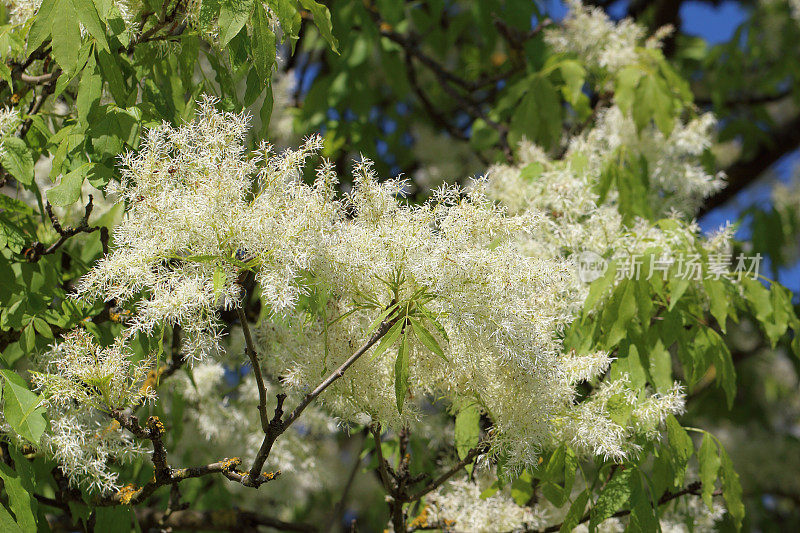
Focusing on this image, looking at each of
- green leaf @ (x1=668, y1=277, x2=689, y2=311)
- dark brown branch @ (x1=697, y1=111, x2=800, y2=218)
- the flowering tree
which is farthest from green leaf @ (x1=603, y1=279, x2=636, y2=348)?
dark brown branch @ (x1=697, y1=111, x2=800, y2=218)

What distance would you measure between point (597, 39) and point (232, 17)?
2.52m

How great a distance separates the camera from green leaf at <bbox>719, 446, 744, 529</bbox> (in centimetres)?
257

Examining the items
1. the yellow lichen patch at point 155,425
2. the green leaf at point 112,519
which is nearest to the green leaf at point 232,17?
the yellow lichen patch at point 155,425

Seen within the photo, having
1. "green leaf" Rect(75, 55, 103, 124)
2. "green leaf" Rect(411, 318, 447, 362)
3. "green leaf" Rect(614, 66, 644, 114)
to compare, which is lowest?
"green leaf" Rect(411, 318, 447, 362)

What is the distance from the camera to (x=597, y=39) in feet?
12.9

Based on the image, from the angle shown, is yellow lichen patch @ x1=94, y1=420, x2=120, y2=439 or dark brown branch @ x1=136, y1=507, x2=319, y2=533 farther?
dark brown branch @ x1=136, y1=507, x2=319, y2=533

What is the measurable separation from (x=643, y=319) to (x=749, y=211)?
2655 millimetres

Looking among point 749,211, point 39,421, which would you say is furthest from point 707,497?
point 749,211

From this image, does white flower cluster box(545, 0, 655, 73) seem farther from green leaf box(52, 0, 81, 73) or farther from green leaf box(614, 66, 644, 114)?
green leaf box(52, 0, 81, 73)

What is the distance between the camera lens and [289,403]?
326cm

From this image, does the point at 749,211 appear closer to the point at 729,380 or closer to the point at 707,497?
the point at 729,380

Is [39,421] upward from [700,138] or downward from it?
downward

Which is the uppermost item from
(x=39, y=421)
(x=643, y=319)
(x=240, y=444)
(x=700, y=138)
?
(x=700, y=138)

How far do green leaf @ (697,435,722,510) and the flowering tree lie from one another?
0.04 ft
